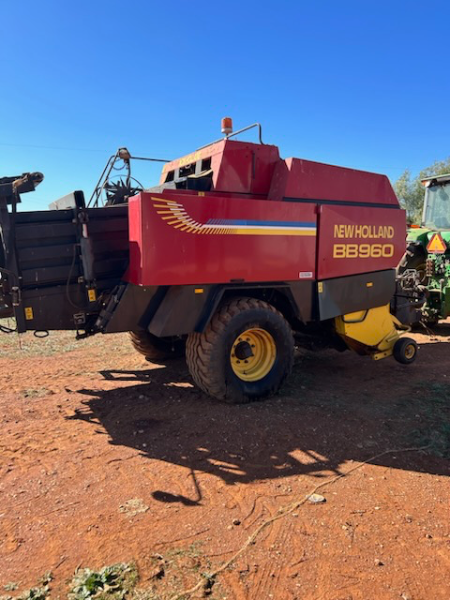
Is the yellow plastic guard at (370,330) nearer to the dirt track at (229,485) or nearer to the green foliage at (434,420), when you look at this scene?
the dirt track at (229,485)

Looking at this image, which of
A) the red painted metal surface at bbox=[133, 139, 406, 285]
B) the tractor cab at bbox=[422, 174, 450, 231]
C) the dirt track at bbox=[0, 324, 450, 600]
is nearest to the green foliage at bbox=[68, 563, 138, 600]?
the dirt track at bbox=[0, 324, 450, 600]

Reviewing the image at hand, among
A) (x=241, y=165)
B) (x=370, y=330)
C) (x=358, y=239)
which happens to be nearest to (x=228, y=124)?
(x=241, y=165)

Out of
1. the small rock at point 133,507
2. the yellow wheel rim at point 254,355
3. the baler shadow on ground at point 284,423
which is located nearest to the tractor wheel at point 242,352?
the yellow wheel rim at point 254,355

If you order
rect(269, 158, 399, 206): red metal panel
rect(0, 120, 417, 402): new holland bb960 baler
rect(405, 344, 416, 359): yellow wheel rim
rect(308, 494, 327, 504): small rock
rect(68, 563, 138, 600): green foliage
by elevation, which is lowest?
rect(68, 563, 138, 600): green foliage

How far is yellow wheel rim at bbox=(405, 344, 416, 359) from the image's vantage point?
5775 mm

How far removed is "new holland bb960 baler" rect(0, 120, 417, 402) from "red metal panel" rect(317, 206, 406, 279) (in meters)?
0.02

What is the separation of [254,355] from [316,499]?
2050 millimetres

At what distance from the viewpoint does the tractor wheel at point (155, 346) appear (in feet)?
19.1

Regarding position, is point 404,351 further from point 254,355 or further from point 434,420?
point 254,355

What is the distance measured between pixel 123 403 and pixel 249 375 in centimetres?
137

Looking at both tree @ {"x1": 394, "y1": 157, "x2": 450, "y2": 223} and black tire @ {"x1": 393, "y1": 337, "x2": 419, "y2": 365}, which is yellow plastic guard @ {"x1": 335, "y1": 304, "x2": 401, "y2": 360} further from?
tree @ {"x1": 394, "y1": 157, "x2": 450, "y2": 223}

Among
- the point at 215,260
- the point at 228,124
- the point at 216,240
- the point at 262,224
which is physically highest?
the point at 228,124

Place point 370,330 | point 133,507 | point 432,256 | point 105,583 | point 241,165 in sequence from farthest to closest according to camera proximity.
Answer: point 432,256, point 370,330, point 241,165, point 133,507, point 105,583

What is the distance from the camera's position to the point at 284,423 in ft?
13.1
